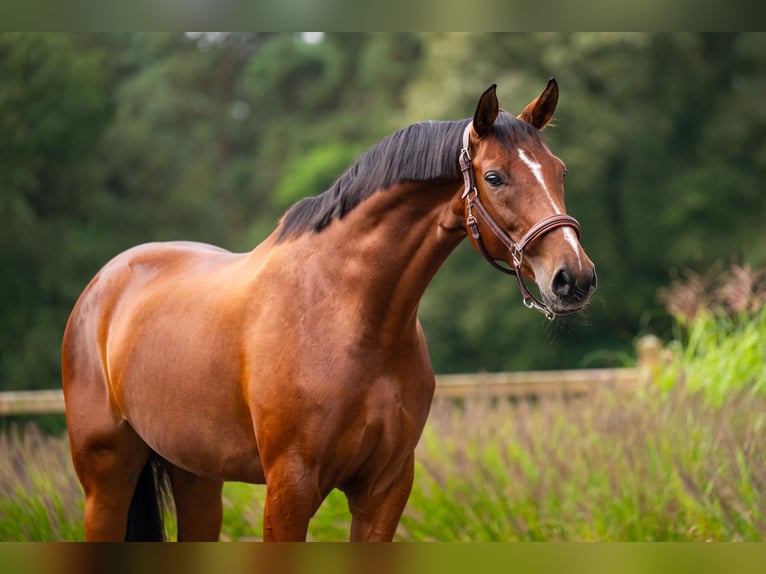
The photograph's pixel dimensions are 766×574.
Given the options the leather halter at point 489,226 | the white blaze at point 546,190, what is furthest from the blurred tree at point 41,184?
the white blaze at point 546,190

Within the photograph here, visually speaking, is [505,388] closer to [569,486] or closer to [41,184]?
[569,486]

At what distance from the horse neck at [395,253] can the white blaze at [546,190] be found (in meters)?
0.29

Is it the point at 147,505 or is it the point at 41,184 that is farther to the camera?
the point at 41,184

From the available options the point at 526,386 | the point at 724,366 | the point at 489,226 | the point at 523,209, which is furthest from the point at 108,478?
the point at 526,386

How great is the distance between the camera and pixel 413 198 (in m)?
2.77

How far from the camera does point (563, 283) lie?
2424mm

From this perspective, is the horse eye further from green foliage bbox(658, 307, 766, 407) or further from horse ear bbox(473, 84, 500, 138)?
green foliage bbox(658, 307, 766, 407)

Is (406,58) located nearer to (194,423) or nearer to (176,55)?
(176,55)

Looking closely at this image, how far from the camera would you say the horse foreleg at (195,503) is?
370 centimetres

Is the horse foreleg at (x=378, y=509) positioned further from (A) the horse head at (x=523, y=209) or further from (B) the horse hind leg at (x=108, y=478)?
(B) the horse hind leg at (x=108, y=478)

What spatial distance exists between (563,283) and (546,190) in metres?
0.28

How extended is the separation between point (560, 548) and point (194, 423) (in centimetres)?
143

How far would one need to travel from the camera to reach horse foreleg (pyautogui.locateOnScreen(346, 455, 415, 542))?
9.50 ft
